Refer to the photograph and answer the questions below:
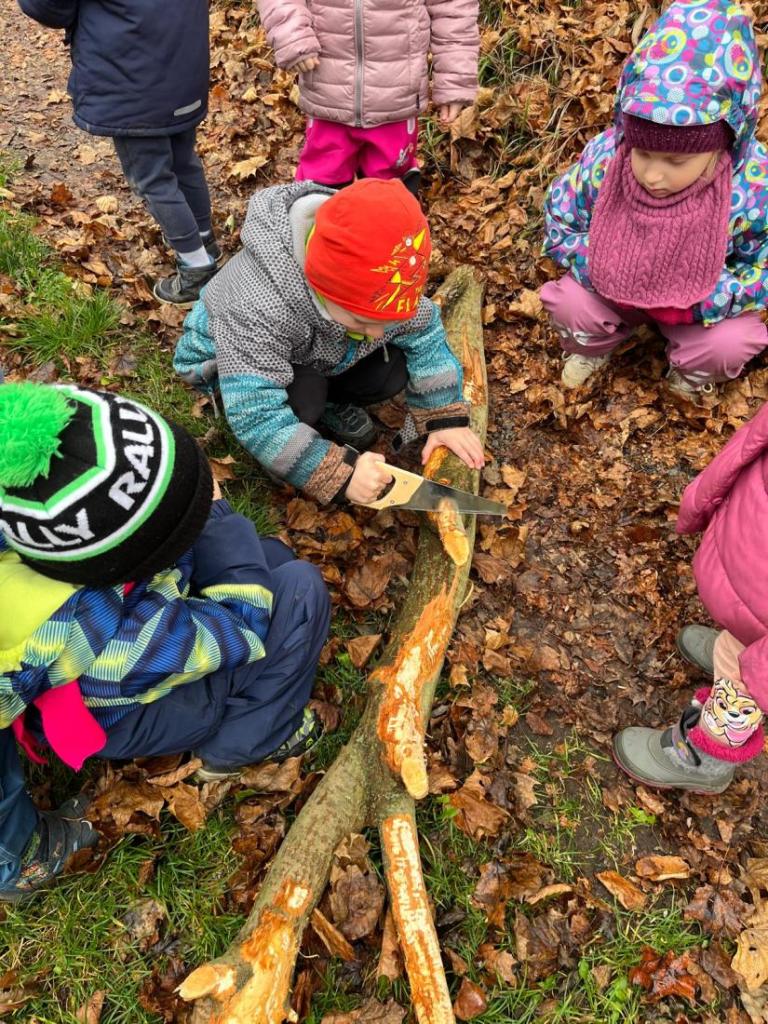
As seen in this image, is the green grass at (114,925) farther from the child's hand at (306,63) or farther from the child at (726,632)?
the child's hand at (306,63)

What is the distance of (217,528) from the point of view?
7.74ft

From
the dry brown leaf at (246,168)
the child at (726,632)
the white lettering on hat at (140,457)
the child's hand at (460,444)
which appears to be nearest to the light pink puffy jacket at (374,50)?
the dry brown leaf at (246,168)

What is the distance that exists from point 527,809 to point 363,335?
2039mm

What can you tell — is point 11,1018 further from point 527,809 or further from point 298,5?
point 298,5

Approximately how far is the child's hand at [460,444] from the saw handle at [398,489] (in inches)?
15.4


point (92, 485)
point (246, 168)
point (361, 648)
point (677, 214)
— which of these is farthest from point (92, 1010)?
point (246, 168)

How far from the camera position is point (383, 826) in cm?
232

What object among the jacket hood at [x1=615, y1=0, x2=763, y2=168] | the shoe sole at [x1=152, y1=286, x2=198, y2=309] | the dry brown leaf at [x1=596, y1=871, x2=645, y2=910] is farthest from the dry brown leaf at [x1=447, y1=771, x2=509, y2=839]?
the shoe sole at [x1=152, y1=286, x2=198, y2=309]

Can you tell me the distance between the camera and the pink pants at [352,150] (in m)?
3.90

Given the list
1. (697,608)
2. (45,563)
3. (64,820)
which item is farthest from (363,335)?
(64,820)

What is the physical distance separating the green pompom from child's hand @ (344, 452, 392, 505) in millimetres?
1391

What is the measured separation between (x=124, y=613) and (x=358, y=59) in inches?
129

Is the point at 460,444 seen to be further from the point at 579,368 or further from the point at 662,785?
the point at 662,785

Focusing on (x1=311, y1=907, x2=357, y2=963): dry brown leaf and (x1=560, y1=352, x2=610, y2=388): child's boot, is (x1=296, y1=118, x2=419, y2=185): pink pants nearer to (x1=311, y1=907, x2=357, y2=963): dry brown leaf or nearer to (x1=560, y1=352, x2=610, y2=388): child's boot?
(x1=560, y1=352, x2=610, y2=388): child's boot
